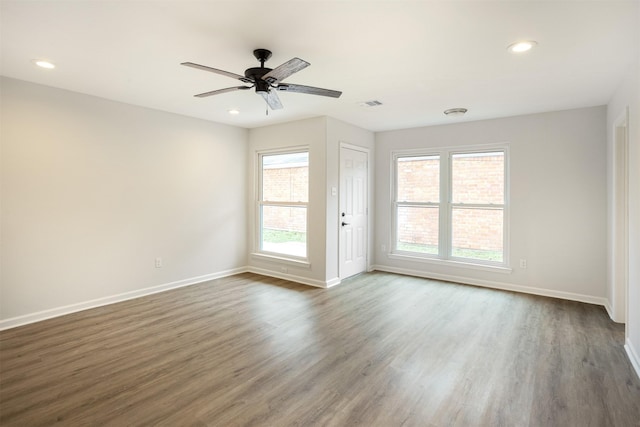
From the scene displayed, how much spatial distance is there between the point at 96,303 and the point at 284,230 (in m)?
2.72

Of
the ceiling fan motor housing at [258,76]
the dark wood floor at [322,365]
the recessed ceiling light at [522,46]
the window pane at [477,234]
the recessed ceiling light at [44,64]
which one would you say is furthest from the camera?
the window pane at [477,234]

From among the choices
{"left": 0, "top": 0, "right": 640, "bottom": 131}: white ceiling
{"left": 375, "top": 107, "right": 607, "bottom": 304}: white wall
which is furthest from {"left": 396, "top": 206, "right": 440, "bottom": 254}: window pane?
{"left": 0, "top": 0, "right": 640, "bottom": 131}: white ceiling

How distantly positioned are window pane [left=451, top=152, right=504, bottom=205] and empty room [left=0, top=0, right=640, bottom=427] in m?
0.03

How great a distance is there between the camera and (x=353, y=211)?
17.8ft

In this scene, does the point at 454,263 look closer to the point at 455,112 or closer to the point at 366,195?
the point at 366,195

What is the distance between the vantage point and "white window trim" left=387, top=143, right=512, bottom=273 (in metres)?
4.79

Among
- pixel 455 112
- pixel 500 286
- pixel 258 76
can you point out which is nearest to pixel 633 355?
pixel 500 286

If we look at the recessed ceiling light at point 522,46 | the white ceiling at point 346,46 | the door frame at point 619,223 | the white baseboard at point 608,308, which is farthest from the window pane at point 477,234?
the recessed ceiling light at point 522,46

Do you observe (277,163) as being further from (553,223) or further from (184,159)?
(553,223)

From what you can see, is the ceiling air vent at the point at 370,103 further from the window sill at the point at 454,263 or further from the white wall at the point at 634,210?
the window sill at the point at 454,263

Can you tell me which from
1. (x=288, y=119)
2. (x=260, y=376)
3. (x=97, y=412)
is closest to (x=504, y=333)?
(x=260, y=376)

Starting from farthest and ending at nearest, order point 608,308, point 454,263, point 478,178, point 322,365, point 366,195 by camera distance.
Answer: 1. point 366,195
2. point 454,263
3. point 478,178
4. point 608,308
5. point 322,365

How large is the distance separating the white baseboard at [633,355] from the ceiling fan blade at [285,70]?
3293mm

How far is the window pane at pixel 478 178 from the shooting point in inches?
192
